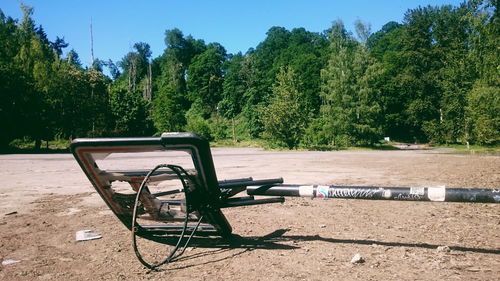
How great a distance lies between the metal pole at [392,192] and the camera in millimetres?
3105

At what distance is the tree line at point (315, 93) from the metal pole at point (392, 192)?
76.3 ft

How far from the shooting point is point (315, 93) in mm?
70375

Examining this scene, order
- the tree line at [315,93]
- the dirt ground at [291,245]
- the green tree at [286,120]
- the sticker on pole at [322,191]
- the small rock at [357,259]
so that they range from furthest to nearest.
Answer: the green tree at [286,120]
the tree line at [315,93]
the sticker on pole at [322,191]
the small rock at [357,259]
the dirt ground at [291,245]

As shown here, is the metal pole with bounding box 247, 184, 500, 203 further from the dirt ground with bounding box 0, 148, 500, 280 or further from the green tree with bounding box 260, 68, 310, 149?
the green tree with bounding box 260, 68, 310, 149

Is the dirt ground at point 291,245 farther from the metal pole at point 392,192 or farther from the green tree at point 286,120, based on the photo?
the green tree at point 286,120

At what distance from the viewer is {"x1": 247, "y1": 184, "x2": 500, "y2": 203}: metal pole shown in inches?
122

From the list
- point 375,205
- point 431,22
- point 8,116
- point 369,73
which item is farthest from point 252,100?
point 375,205

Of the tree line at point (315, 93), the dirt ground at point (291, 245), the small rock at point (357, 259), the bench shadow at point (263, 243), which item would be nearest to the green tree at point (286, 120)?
the tree line at point (315, 93)

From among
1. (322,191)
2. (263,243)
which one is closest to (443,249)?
(322,191)

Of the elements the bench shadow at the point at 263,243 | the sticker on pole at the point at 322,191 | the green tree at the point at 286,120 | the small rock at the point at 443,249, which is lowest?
the bench shadow at the point at 263,243

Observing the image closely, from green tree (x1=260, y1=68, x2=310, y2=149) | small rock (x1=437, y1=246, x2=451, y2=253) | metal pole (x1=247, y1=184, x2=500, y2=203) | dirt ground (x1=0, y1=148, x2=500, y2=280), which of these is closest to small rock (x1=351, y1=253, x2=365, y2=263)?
dirt ground (x1=0, y1=148, x2=500, y2=280)

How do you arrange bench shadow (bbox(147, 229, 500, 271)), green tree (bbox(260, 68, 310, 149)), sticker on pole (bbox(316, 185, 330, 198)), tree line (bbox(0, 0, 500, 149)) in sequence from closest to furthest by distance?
sticker on pole (bbox(316, 185, 330, 198)) → bench shadow (bbox(147, 229, 500, 271)) → tree line (bbox(0, 0, 500, 149)) → green tree (bbox(260, 68, 310, 149))

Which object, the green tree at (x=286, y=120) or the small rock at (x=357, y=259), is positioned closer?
the small rock at (x=357, y=259)

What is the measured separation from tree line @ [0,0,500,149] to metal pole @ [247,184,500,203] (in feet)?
76.3
